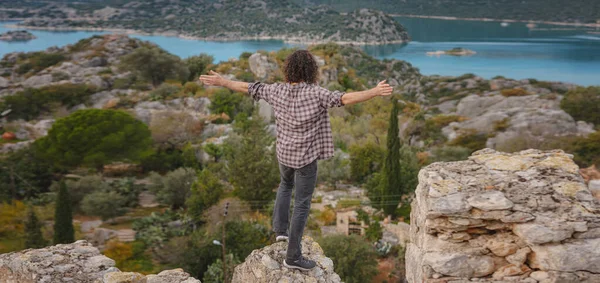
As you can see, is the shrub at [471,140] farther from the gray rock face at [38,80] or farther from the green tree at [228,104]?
the gray rock face at [38,80]

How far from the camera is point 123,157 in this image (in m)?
27.7

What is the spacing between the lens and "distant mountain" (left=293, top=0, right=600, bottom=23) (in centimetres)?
14050

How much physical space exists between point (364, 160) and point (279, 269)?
83.5ft

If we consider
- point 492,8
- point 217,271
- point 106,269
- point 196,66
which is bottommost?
point 217,271

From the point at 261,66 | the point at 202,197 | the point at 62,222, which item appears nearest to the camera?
the point at 62,222

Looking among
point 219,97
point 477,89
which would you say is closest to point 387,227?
point 219,97

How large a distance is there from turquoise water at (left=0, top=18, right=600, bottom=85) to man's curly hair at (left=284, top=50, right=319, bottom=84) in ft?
276

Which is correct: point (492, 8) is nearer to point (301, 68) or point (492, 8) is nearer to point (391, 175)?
point (391, 175)

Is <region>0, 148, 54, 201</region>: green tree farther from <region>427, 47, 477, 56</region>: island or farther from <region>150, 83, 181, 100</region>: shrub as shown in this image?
<region>427, 47, 477, 56</region>: island

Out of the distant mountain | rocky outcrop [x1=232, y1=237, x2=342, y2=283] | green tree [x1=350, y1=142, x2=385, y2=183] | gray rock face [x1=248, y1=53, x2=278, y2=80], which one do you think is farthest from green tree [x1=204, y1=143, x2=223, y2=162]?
the distant mountain

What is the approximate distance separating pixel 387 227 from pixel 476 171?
701 inches

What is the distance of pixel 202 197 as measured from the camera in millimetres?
22531

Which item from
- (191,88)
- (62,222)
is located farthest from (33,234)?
(191,88)

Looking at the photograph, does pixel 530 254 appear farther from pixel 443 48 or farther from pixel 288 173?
pixel 443 48
